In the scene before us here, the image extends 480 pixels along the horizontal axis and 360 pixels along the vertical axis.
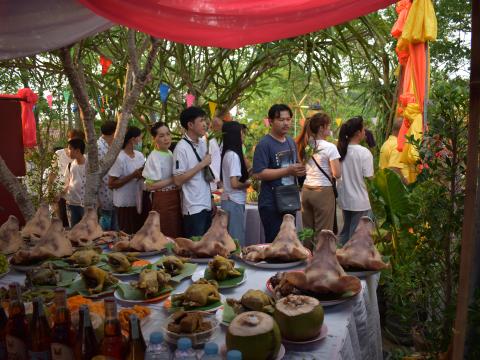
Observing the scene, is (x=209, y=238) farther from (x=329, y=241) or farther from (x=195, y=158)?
(x=195, y=158)

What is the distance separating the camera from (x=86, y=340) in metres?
1.25

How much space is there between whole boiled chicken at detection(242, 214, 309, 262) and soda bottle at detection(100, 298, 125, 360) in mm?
1013

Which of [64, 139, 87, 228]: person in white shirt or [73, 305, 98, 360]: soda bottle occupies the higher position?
[64, 139, 87, 228]: person in white shirt

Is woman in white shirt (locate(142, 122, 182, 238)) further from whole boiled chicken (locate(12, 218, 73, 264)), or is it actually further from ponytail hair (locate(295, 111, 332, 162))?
ponytail hair (locate(295, 111, 332, 162))

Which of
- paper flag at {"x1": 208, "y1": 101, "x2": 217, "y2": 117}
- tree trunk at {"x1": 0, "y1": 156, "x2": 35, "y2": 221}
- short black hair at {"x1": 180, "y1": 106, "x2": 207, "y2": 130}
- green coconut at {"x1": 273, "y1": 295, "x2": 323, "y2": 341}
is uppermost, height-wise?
paper flag at {"x1": 208, "y1": 101, "x2": 217, "y2": 117}

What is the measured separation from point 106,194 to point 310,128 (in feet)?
7.11

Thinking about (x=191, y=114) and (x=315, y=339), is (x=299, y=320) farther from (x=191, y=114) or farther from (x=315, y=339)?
(x=191, y=114)

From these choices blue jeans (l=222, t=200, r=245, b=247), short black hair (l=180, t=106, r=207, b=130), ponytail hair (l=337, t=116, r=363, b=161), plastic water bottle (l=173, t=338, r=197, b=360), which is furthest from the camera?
ponytail hair (l=337, t=116, r=363, b=161)

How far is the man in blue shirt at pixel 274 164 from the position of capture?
10.9 feet

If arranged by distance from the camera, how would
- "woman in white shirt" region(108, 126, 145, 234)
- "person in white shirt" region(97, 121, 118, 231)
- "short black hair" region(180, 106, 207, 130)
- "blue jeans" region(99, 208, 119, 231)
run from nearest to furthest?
"short black hair" region(180, 106, 207, 130)
"woman in white shirt" region(108, 126, 145, 234)
"person in white shirt" region(97, 121, 118, 231)
"blue jeans" region(99, 208, 119, 231)

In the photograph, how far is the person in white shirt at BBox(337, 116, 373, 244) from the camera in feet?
12.9

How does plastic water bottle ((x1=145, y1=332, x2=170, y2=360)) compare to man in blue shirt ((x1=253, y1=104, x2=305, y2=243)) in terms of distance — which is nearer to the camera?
plastic water bottle ((x1=145, y1=332, x2=170, y2=360))

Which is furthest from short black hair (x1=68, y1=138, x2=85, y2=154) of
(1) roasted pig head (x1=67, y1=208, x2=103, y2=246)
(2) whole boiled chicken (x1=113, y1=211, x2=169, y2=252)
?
(2) whole boiled chicken (x1=113, y1=211, x2=169, y2=252)

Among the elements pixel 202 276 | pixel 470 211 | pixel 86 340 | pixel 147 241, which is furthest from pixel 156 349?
pixel 147 241
